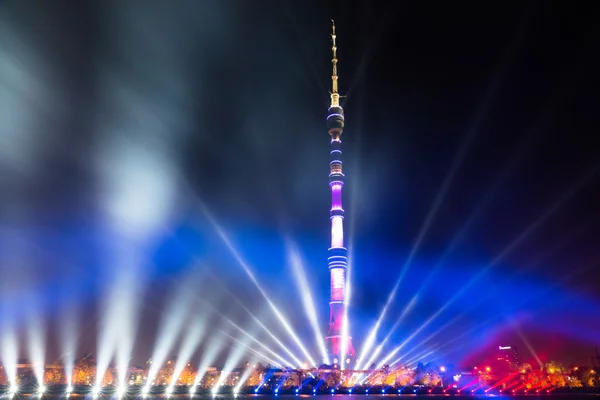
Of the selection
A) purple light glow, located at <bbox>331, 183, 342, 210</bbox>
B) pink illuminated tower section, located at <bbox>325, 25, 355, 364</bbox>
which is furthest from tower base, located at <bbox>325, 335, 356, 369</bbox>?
purple light glow, located at <bbox>331, 183, 342, 210</bbox>

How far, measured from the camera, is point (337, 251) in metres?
152

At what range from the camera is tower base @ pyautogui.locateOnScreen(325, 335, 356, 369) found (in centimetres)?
14296

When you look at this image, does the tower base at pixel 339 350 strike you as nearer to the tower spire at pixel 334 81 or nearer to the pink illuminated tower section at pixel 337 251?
the pink illuminated tower section at pixel 337 251

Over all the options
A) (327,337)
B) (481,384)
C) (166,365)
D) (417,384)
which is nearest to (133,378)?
(166,365)

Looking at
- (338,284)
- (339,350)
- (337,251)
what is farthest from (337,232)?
(339,350)

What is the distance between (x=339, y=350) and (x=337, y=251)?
91.5 feet

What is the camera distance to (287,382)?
128 m

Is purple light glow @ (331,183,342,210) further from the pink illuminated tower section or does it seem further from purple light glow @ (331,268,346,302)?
purple light glow @ (331,268,346,302)

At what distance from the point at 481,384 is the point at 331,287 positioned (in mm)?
48021

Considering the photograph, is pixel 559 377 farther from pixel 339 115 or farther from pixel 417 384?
pixel 339 115

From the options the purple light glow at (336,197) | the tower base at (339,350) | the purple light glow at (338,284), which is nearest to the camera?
the tower base at (339,350)

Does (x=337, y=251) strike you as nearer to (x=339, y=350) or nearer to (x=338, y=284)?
(x=338, y=284)

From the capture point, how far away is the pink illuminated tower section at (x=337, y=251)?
14462 cm

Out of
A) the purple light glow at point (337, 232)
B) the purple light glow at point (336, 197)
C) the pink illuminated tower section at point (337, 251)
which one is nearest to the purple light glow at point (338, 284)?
the pink illuminated tower section at point (337, 251)
